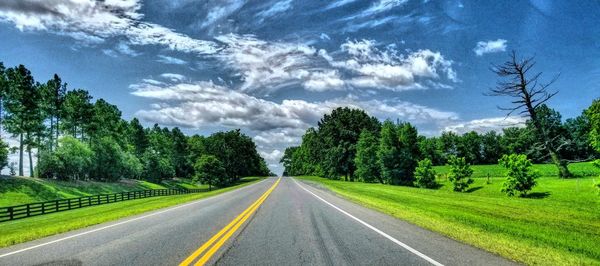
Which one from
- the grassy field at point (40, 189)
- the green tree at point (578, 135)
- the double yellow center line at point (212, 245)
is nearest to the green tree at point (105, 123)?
the grassy field at point (40, 189)

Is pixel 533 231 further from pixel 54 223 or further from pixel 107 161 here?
pixel 107 161

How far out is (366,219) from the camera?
571 inches

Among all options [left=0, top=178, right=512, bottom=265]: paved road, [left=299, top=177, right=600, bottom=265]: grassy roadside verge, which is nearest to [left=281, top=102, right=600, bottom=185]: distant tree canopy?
[left=299, top=177, right=600, bottom=265]: grassy roadside verge

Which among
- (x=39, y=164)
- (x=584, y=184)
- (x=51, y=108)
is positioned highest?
(x=51, y=108)

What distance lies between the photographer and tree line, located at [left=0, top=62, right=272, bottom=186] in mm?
55719

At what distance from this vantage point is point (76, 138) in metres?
73.4

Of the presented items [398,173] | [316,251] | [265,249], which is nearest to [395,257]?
[316,251]

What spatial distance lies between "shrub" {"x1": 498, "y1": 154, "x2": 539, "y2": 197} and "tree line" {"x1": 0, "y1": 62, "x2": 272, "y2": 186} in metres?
59.9

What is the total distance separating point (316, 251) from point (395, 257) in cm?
167

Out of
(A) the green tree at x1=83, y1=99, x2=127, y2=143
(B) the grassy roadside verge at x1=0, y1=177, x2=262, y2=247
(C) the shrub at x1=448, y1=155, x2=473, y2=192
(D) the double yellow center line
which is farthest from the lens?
(A) the green tree at x1=83, y1=99, x2=127, y2=143

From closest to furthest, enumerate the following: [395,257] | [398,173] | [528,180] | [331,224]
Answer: [395,257] < [331,224] < [528,180] < [398,173]

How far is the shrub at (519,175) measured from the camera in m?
32.8

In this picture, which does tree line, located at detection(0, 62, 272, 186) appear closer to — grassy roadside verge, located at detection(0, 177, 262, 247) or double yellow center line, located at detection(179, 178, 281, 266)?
grassy roadside verge, located at detection(0, 177, 262, 247)

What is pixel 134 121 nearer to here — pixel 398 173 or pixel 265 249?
pixel 398 173
